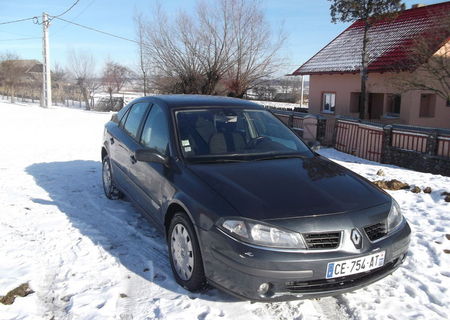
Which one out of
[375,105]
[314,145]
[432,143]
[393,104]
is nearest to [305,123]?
[432,143]

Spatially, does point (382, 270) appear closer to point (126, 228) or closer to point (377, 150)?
point (126, 228)

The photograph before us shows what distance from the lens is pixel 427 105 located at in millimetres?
17484

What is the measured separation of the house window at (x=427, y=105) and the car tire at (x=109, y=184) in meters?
15.0

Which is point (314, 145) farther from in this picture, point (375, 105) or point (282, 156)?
point (375, 105)

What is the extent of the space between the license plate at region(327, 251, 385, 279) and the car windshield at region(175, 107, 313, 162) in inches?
55.0

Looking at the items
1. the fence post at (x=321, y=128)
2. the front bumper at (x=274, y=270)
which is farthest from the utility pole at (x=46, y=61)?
the front bumper at (x=274, y=270)

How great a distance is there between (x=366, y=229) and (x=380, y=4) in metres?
17.1

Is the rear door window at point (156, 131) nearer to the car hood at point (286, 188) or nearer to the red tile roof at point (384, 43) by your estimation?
the car hood at point (286, 188)

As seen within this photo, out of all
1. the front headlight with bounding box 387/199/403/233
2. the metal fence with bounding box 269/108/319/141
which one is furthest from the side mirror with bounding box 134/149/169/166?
the metal fence with bounding box 269/108/319/141

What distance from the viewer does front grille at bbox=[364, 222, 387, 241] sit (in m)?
3.01

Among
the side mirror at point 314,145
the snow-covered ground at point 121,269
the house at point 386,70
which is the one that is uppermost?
the house at point 386,70

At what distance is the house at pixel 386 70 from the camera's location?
53.4ft

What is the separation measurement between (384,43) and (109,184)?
55.6 ft

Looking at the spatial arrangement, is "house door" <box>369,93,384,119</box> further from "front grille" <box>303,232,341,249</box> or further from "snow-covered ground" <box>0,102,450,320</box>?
"front grille" <box>303,232,341,249</box>
